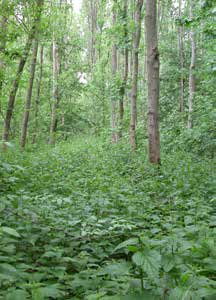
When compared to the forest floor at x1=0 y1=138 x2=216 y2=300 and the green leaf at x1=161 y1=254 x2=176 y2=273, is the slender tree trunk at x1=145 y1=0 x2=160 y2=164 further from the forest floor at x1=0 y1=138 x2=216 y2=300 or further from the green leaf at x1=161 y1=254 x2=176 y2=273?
the green leaf at x1=161 y1=254 x2=176 y2=273

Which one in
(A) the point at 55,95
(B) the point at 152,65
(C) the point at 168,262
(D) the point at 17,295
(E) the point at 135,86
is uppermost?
(A) the point at 55,95

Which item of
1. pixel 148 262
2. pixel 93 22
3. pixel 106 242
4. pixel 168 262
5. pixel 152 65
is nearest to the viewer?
pixel 148 262

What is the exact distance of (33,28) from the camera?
10.4m

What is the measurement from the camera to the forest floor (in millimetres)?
2232

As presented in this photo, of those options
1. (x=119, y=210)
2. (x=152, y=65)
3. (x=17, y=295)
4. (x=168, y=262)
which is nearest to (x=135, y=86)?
(x=152, y=65)

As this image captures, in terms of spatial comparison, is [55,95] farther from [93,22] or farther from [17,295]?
[93,22]

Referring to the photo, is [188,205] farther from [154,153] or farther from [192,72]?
[192,72]

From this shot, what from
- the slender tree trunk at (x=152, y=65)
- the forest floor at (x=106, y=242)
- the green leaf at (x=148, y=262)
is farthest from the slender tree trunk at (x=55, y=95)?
the green leaf at (x=148, y=262)

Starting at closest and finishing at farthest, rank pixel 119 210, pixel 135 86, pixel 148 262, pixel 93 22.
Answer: pixel 148 262
pixel 119 210
pixel 135 86
pixel 93 22

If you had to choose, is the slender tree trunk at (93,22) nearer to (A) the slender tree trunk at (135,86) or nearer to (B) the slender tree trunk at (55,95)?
(B) the slender tree trunk at (55,95)

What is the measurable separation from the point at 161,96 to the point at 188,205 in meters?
Result: 17.1

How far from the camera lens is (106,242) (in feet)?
12.2

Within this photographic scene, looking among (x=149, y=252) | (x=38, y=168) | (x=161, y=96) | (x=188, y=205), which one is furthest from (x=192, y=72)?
(x=149, y=252)

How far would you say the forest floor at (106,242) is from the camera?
2.23m
